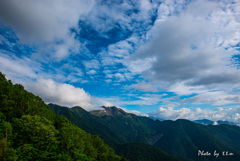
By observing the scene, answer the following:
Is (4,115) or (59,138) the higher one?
(4,115)

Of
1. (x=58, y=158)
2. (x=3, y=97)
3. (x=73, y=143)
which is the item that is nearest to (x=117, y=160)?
(x=73, y=143)

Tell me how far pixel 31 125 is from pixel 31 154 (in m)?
12.3

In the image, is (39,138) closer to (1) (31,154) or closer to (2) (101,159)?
(1) (31,154)

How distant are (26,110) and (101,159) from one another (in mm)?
43404

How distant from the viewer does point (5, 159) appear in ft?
97.6

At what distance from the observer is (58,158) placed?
116 ft

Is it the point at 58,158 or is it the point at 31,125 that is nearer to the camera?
the point at 58,158

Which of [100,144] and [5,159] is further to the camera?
[100,144]

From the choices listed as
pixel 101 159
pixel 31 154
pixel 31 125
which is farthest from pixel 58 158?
pixel 101 159

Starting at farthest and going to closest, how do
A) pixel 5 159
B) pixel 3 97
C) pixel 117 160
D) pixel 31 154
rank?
pixel 117 160 → pixel 3 97 → pixel 31 154 → pixel 5 159

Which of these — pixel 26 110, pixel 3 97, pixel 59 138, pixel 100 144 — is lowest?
pixel 100 144

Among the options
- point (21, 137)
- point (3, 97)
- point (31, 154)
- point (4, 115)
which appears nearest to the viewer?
point (31, 154)

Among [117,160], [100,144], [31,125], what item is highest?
[31,125]

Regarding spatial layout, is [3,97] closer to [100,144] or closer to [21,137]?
[21,137]
